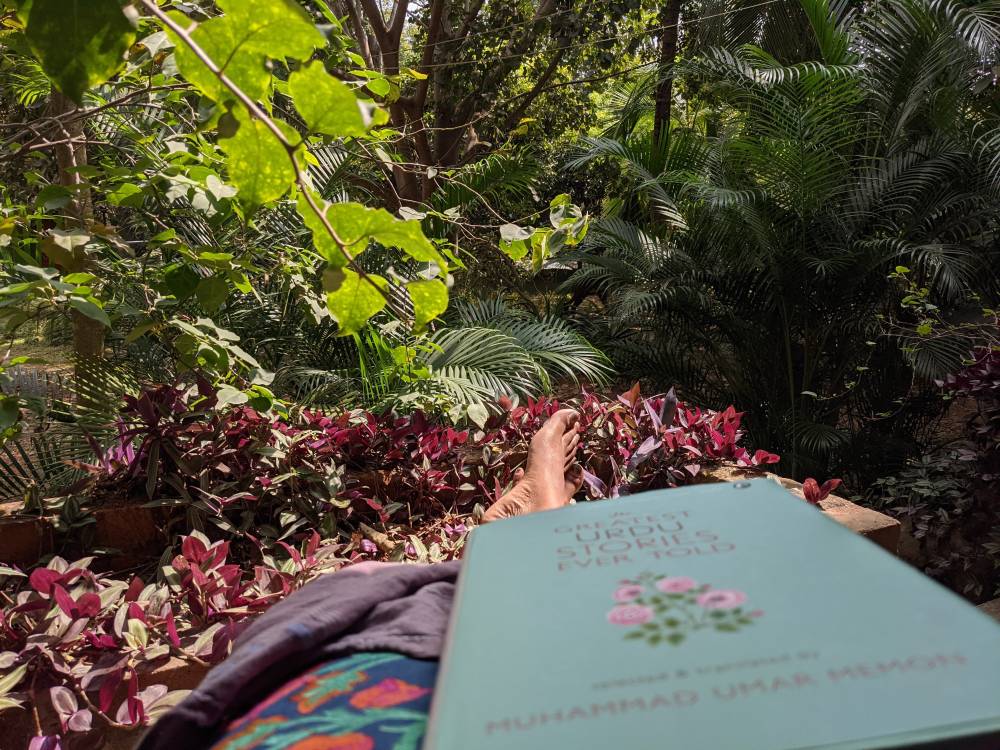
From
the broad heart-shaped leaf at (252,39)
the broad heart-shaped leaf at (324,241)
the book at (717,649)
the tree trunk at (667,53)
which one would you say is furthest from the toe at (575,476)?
the tree trunk at (667,53)

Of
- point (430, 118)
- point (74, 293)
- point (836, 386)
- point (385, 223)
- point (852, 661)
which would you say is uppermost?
point (430, 118)

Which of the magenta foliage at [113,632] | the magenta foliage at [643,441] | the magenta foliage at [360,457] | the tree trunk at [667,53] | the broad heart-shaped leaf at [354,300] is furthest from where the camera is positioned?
the tree trunk at [667,53]

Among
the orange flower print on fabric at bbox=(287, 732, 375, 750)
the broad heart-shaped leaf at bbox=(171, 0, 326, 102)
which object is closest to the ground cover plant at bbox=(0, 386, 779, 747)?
the orange flower print on fabric at bbox=(287, 732, 375, 750)

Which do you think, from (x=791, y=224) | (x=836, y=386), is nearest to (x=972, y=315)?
(x=836, y=386)

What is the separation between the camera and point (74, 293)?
4.55 ft

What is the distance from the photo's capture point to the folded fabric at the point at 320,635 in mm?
714

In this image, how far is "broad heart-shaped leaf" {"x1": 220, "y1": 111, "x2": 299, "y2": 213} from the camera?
2.15 ft

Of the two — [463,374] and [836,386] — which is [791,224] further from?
[463,374]

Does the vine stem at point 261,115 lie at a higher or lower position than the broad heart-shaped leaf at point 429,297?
higher

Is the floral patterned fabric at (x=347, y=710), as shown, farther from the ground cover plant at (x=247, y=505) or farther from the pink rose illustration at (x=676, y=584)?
the ground cover plant at (x=247, y=505)

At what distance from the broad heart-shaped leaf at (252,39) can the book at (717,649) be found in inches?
19.1

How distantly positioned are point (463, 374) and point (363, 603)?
239 cm

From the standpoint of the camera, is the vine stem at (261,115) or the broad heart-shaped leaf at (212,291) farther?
the broad heart-shaped leaf at (212,291)

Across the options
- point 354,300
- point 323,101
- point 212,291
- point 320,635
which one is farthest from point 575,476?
point 323,101
